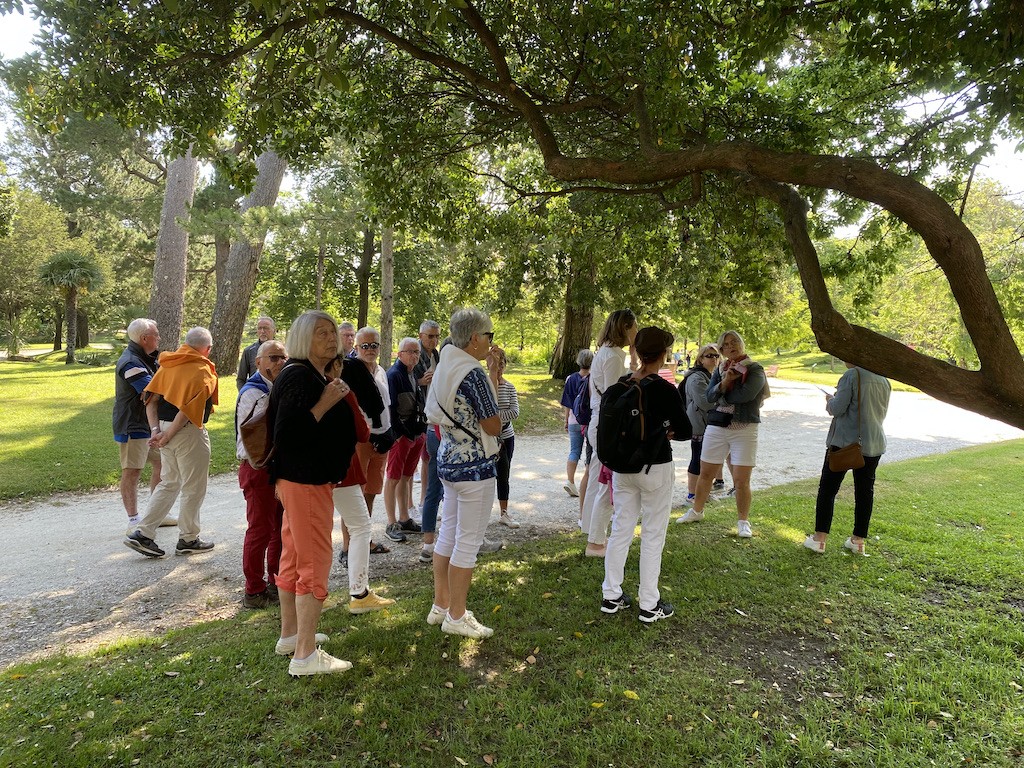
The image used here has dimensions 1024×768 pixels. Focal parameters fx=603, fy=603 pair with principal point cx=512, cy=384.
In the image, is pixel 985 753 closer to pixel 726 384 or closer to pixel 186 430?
pixel 726 384

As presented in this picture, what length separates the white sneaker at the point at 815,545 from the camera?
5.85 m

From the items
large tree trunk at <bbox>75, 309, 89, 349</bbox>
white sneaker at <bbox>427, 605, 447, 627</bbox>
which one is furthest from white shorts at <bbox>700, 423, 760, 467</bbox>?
large tree trunk at <bbox>75, 309, 89, 349</bbox>

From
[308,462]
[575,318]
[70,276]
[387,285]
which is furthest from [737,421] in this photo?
[70,276]

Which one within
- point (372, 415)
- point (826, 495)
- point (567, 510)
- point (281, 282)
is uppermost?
point (281, 282)

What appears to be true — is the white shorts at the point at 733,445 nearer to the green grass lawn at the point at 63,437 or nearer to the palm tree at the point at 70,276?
the green grass lawn at the point at 63,437

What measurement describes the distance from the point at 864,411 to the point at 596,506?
2.66m

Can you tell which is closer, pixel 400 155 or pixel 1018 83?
pixel 1018 83

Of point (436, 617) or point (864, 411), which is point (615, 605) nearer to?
point (436, 617)

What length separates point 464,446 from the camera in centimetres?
392

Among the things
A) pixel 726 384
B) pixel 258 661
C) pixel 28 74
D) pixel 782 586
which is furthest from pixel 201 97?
pixel 782 586

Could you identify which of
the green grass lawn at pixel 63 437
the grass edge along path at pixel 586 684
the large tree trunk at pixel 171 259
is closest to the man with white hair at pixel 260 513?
the grass edge along path at pixel 586 684

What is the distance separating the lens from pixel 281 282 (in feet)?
90.8

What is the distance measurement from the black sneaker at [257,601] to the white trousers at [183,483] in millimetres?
1609

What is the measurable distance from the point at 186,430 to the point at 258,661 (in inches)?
118
